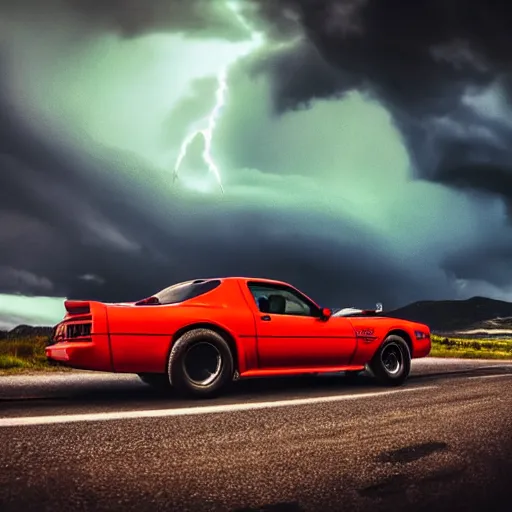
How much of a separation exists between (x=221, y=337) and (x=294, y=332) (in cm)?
105

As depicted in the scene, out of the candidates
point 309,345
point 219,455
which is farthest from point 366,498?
point 309,345

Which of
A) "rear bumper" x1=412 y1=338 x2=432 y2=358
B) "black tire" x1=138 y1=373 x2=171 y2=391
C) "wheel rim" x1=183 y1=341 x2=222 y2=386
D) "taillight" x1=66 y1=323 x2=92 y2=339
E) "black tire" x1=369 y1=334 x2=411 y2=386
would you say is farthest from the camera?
"rear bumper" x1=412 y1=338 x2=432 y2=358

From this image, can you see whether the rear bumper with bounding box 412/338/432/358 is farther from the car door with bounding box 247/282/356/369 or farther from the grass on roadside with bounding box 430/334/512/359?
the grass on roadside with bounding box 430/334/512/359

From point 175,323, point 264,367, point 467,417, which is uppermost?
point 175,323

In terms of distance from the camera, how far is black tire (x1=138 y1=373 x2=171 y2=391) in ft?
22.7

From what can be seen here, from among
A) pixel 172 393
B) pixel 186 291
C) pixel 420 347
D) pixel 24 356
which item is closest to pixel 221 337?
pixel 186 291

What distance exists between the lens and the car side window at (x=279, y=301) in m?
6.93

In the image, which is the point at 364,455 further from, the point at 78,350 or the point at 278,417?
the point at 78,350

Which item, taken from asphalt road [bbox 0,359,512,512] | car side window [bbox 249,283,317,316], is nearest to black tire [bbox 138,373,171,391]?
asphalt road [bbox 0,359,512,512]

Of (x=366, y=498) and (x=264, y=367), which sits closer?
(x=366, y=498)

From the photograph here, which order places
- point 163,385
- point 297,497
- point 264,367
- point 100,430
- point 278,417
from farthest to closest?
point 163,385 → point 264,367 → point 278,417 → point 100,430 → point 297,497

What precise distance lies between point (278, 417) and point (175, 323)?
1.64 meters

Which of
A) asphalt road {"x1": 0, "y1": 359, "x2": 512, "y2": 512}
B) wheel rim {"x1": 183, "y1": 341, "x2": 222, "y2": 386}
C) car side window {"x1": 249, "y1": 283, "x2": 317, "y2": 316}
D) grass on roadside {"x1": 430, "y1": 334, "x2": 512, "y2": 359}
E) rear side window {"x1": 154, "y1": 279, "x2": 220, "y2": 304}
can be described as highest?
rear side window {"x1": 154, "y1": 279, "x2": 220, "y2": 304}

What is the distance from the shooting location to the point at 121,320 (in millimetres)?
5707
